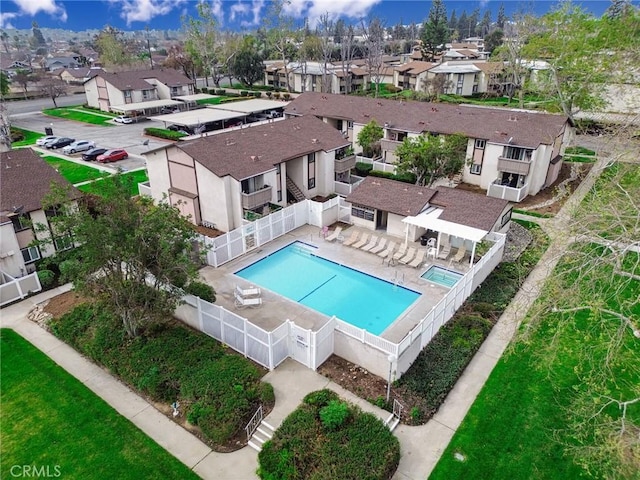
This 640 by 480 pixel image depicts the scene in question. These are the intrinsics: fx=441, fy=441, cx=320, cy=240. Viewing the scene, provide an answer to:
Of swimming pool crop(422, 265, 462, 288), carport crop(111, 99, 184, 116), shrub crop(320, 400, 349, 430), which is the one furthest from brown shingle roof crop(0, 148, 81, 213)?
carport crop(111, 99, 184, 116)

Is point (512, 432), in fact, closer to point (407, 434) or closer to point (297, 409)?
point (407, 434)

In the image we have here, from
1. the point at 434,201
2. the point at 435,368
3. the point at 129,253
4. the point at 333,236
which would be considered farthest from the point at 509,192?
the point at 129,253

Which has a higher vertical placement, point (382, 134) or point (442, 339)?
point (382, 134)

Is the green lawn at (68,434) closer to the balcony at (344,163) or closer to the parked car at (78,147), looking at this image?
the balcony at (344,163)

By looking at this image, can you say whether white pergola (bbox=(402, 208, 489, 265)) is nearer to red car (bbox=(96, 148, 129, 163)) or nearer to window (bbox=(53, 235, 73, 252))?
window (bbox=(53, 235, 73, 252))

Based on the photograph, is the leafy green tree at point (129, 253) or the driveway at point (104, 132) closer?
the leafy green tree at point (129, 253)

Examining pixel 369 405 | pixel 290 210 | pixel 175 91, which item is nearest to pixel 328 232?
pixel 290 210

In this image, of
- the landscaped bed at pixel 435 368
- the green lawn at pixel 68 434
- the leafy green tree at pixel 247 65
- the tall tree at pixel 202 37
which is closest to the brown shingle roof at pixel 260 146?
the green lawn at pixel 68 434
